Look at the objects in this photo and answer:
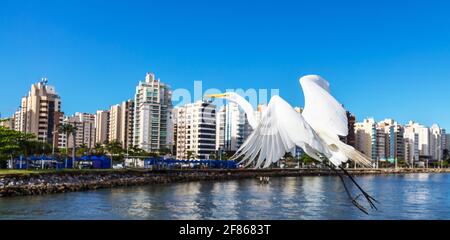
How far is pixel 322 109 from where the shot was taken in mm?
6262

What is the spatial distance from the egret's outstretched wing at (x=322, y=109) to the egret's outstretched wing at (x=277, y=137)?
23.0 inches

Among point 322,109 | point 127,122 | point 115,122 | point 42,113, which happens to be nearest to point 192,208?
point 322,109

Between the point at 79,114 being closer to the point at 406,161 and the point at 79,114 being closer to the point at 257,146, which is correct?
the point at 406,161

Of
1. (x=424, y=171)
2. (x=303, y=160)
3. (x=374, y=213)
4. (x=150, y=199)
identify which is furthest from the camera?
(x=424, y=171)

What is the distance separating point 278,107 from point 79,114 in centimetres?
11651

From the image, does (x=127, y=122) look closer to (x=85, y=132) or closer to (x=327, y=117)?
(x=85, y=132)

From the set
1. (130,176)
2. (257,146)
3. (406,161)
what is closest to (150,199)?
(130,176)

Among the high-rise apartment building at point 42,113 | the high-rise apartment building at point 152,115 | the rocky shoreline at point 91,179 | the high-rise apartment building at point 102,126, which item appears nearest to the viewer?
the rocky shoreline at point 91,179

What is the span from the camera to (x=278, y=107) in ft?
18.1

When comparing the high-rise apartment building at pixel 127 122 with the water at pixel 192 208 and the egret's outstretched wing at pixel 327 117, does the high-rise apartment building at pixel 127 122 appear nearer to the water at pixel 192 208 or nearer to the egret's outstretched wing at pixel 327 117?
the water at pixel 192 208

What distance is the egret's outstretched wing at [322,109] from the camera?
6.15 metres

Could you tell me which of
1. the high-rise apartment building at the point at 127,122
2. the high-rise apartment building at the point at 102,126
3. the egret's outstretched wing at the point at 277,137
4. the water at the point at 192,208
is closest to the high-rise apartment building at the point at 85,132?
the high-rise apartment building at the point at 102,126

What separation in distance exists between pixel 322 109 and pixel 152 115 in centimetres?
7878
